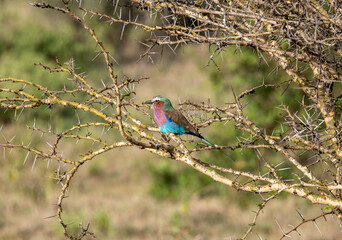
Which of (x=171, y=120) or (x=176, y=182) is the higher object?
(x=176, y=182)

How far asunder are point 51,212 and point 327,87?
24.1ft

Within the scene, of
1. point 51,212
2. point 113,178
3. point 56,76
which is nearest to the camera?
point 51,212

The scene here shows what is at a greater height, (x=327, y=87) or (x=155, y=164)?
(x=155, y=164)

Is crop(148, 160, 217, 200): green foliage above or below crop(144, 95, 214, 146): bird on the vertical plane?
above

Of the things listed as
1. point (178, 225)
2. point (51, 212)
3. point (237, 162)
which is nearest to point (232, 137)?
point (237, 162)

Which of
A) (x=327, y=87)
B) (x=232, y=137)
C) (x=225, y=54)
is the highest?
(x=225, y=54)

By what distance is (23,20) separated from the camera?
19.4 metres

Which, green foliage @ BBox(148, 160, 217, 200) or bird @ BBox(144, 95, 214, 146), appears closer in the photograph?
bird @ BBox(144, 95, 214, 146)

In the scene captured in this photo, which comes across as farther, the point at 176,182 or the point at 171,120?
the point at 176,182

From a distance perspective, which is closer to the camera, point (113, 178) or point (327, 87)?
point (327, 87)

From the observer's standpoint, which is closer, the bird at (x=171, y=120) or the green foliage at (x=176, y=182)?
the bird at (x=171, y=120)

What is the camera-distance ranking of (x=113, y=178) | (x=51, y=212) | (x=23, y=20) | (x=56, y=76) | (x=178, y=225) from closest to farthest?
(x=178, y=225) < (x=51, y=212) < (x=113, y=178) < (x=56, y=76) < (x=23, y=20)

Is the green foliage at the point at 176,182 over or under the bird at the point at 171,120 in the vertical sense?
over

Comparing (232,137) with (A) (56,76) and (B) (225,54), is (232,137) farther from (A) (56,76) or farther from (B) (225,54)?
(A) (56,76)
